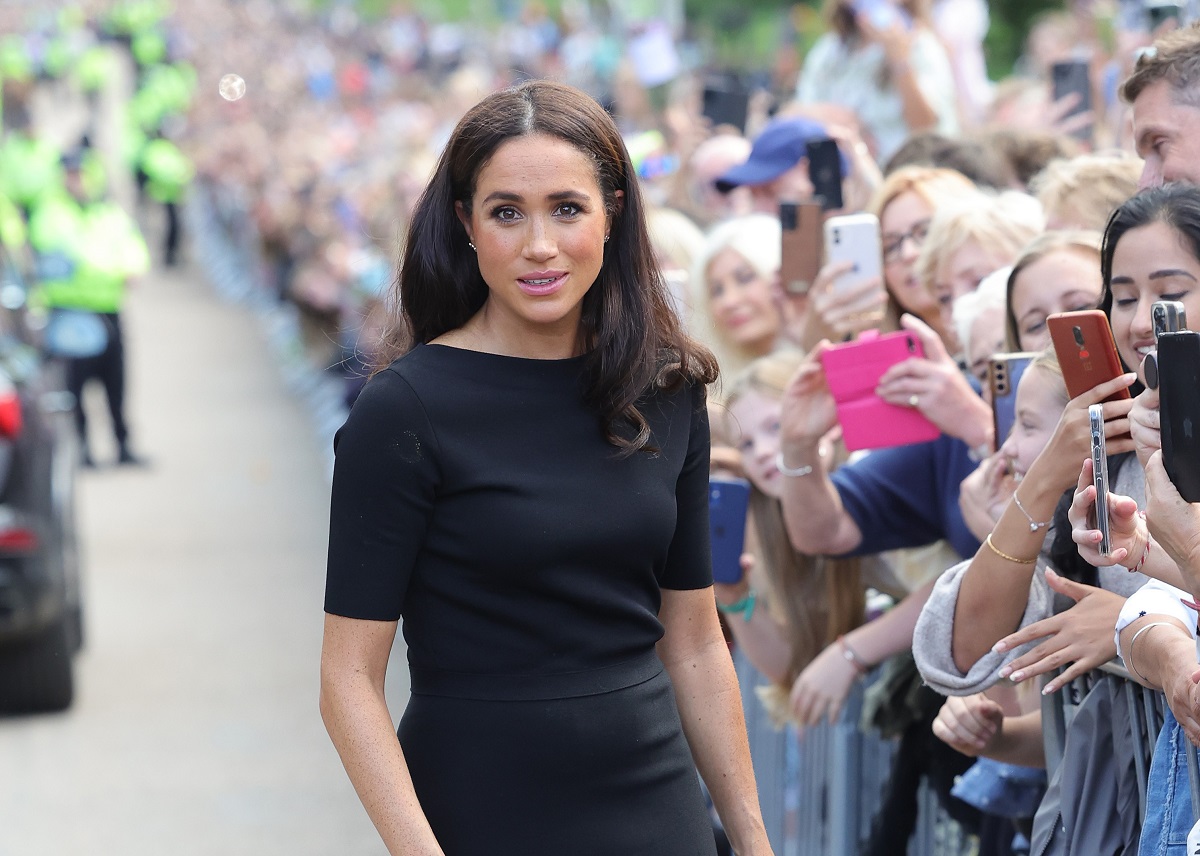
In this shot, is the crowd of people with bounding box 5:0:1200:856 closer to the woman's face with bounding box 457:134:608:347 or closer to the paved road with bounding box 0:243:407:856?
the woman's face with bounding box 457:134:608:347

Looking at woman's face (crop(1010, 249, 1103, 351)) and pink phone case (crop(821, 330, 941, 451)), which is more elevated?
woman's face (crop(1010, 249, 1103, 351))

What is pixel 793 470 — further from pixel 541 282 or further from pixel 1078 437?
pixel 541 282

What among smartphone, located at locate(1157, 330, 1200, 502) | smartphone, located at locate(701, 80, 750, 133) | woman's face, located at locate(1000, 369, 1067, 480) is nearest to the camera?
smartphone, located at locate(1157, 330, 1200, 502)

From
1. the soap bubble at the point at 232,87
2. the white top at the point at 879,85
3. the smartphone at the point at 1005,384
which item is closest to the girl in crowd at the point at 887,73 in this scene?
the white top at the point at 879,85

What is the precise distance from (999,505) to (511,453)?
4.02 feet

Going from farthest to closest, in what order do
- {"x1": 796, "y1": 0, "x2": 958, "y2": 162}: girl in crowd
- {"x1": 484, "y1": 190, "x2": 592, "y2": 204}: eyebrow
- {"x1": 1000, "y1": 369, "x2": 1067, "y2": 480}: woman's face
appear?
{"x1": 796, "y1": 0, "x2": 958, "y2": 162}: girl in crowd → {"x1": 1000, "y1": 369, "x2": 1067, "y2": 480}: woman's face → {"x1": 484, "y1": 190, "x2": 592, "y2": 204}: eyebrow

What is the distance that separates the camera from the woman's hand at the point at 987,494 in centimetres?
346

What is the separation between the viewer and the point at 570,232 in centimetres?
271

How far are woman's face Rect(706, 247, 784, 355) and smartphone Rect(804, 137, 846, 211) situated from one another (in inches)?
12.7

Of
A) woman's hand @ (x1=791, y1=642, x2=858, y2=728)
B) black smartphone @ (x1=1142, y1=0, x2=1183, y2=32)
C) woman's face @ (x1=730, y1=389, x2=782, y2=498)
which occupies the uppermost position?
black smartphone @ (x1=1142, y1=0, x2=1183, y2=32)

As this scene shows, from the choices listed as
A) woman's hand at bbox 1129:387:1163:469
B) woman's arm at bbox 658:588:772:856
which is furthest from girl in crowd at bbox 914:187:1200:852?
woman's arm at bbox 658:588:772:856

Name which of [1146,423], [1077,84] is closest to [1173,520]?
[1146,423]

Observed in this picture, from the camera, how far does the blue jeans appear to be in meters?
2.74

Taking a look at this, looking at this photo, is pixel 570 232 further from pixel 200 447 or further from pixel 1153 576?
pixel 200 447
